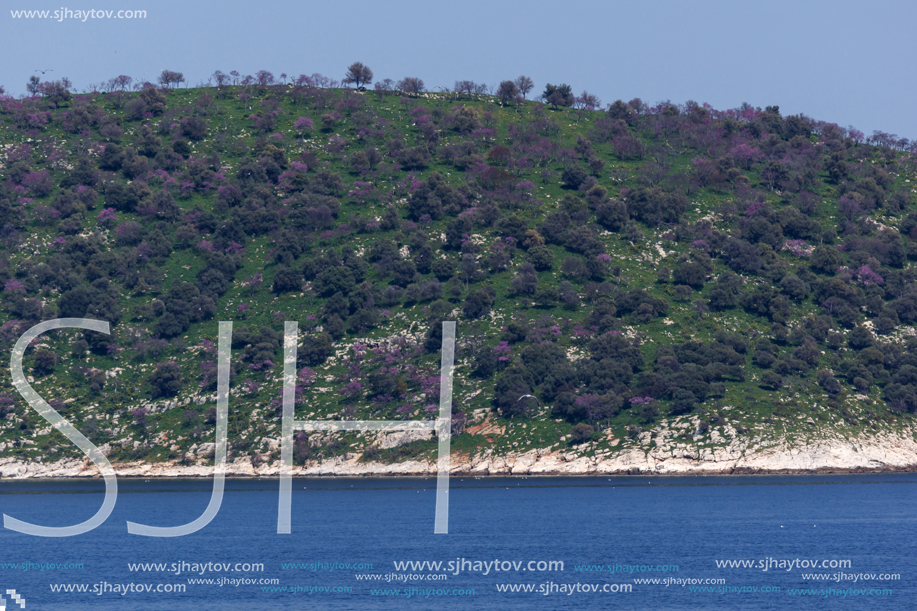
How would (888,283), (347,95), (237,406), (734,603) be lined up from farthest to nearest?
(347,95), (888,283), (237,406), (734,603)

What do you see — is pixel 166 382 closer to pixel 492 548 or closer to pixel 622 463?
pixel 622 463

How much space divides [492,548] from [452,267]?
236 feet

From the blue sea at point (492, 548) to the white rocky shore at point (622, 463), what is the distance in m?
2.38

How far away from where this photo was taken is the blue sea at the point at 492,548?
185 ft

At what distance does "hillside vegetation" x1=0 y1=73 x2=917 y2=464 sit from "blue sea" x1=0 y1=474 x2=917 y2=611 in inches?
463

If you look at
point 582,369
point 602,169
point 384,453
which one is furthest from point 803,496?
point 602,169

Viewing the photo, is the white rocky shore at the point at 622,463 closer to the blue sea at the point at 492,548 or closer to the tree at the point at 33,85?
the blue sea at the point at 492,548

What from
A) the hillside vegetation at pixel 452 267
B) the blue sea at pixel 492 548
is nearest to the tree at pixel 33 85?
the hillside vegetation at pixel 452 267

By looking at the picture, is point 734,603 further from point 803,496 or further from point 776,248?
point 776,248

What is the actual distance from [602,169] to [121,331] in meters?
90.3

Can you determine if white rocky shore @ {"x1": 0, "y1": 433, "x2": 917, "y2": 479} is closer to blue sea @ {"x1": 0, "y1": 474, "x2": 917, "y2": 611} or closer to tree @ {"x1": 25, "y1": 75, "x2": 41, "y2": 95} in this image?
blue sea @ {"x1": 0, "y1": 474, "x2": 917, "y2": 611}

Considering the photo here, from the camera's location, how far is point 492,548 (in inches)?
2726

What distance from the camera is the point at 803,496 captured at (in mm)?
89875

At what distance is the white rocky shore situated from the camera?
101562 millimetres
